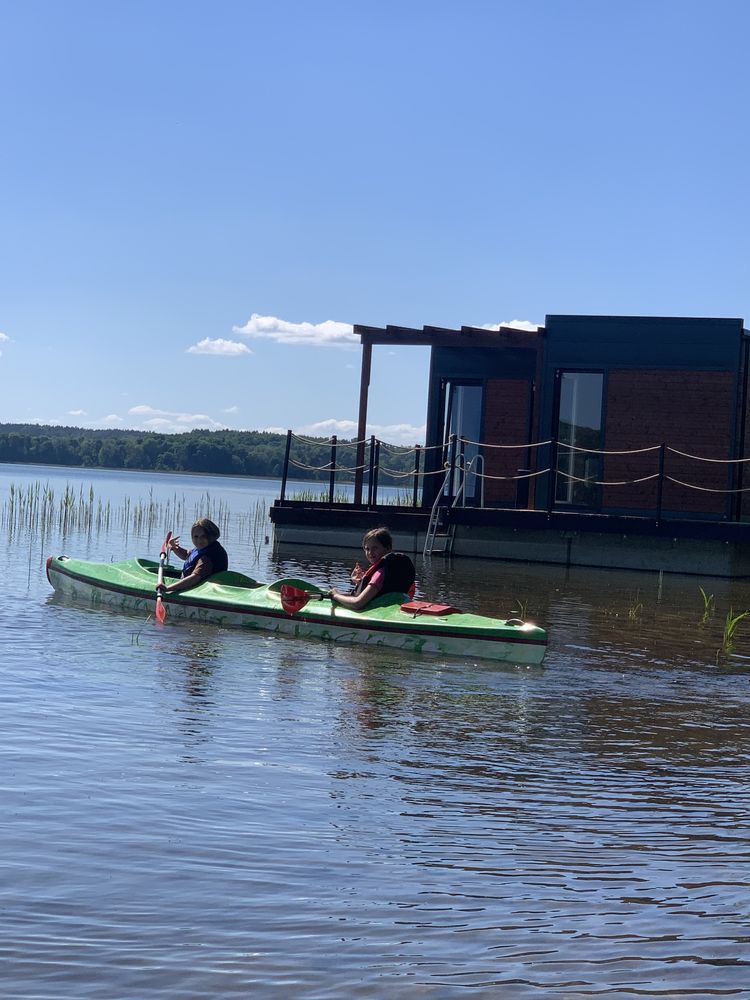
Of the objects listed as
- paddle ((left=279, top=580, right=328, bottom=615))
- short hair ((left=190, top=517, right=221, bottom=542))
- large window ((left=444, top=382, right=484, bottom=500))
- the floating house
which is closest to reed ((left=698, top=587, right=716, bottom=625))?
the floating house

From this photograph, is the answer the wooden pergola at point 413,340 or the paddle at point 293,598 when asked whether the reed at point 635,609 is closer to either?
the paddle at point 293,598

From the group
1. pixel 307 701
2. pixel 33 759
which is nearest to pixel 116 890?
pixel 33 759

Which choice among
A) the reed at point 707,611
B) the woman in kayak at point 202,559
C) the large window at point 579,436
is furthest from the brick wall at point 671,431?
the woman in kayak at point 202,559

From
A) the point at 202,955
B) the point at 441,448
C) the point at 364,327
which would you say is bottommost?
the point at 202,955

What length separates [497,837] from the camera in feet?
15.8

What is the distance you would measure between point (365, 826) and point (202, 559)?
23.1 ft

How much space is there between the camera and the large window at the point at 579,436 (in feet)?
66.6

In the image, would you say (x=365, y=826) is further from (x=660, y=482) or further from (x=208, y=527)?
(x=660, y=482)

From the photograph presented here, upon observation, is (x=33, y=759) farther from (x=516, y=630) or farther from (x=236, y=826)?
(x=516, y=630)

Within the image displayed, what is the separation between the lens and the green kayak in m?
9.60

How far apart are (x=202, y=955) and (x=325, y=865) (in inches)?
37.0

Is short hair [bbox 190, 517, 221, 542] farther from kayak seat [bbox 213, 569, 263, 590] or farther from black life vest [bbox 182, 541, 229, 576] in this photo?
kayak seat [bbox 213, 569, 263, 590]

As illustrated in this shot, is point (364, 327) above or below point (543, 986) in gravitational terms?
above

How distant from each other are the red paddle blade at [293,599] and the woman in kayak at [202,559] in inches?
43.2
